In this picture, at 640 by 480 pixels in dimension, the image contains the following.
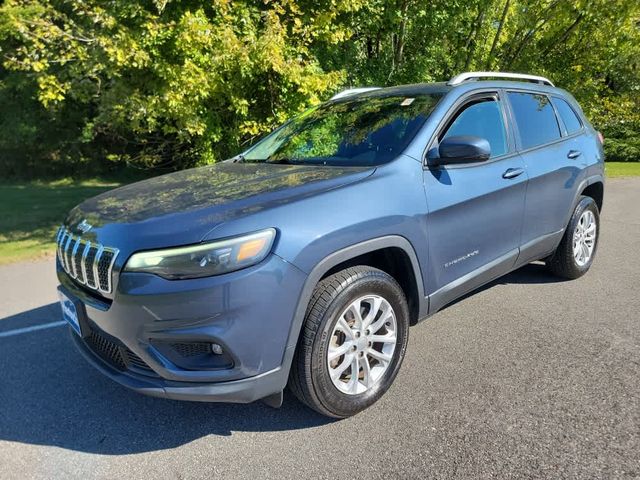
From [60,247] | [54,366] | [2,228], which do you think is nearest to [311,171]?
[60,247]

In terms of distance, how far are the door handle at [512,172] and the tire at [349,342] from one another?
4.48 feet

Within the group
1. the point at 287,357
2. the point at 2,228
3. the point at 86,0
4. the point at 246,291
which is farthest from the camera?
the point at 2,228

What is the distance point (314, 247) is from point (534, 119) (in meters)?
2.78

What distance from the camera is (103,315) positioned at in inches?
100

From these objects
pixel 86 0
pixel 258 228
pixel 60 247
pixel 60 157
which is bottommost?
pixel 60 157

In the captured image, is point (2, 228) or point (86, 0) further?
point (2, 228)

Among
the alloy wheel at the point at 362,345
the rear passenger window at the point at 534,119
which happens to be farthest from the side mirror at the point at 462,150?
the rear passenger window at the point at 534,119

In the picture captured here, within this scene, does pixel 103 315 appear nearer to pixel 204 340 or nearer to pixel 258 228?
pixel 204 340

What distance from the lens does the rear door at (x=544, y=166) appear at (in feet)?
13.2

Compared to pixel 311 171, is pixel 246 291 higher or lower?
lower

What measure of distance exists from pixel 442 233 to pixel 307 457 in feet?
5.00

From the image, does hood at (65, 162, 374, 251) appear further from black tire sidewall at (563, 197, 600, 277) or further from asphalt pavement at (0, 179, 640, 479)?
black tire sidewall at (563, 197, 600, 277)

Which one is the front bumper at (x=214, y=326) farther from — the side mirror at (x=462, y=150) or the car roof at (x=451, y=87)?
the car roof at (x=451, y=87)

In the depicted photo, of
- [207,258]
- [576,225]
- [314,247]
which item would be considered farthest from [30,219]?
[576,225]
